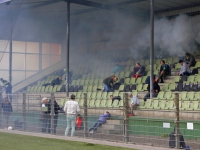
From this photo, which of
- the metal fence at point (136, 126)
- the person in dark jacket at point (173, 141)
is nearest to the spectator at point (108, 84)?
the metal fence at point (136, 126)

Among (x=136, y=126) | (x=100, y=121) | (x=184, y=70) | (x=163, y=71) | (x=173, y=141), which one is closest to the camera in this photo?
(x=173, y=141)

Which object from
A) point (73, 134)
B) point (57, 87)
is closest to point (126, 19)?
point (57, 87)

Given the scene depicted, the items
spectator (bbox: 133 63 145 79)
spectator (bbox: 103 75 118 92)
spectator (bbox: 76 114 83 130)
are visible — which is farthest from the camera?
spectator (bbox: 133 63 145 79)

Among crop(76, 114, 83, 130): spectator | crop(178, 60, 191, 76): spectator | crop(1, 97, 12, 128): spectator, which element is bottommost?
crop(76, 114, 83, 130): spectator

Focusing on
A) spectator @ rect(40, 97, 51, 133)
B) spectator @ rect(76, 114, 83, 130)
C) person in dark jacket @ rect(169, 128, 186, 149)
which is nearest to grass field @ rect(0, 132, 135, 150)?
spectator @ rect(76, 114, 83, 130)

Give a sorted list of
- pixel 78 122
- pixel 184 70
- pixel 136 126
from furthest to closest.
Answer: pixel 184 70
pixel 78 122
pixel 136 126

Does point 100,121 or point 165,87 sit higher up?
point 165,87

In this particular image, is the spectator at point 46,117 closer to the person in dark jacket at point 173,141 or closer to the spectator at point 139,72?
the person in dark jacket at point 173,141

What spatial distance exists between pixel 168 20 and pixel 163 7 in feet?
3.70

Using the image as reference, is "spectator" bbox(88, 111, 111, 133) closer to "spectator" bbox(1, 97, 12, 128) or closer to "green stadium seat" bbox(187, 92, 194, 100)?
"green stadium seat" bbox(187, 92, 194, 100)

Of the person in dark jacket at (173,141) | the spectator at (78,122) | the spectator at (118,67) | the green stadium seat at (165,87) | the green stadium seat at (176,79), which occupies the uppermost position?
the spectator at (118,67)

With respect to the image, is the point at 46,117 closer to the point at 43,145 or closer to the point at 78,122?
the point at 78,122

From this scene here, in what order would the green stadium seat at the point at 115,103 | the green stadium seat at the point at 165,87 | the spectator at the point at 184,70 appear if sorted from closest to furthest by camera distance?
the green stadium seat at the point at 115,103 < the green stadium seat at the point at 165,87 < the spectator at the point at 184,70

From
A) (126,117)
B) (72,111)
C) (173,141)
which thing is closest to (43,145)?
(126,117)
